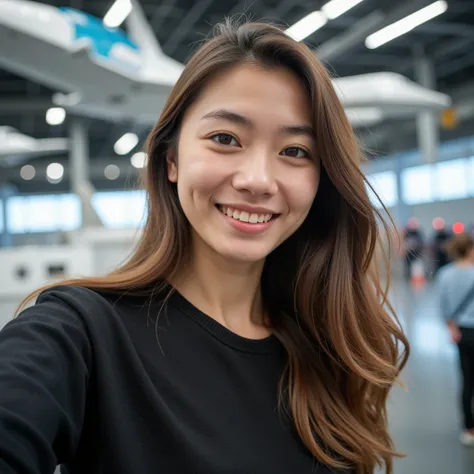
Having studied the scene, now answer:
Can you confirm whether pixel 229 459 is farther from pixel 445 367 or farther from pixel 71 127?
pixel 71 127

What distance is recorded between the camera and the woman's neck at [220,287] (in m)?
0.93

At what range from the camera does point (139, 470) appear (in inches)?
28.1

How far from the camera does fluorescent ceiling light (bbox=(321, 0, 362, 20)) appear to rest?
8250 mm

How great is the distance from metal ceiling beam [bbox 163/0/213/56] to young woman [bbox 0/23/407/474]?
31.3 feet

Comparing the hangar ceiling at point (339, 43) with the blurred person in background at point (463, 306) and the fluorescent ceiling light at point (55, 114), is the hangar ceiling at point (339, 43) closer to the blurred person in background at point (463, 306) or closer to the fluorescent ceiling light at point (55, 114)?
the fluorescent ceiling light at point (55, 114)

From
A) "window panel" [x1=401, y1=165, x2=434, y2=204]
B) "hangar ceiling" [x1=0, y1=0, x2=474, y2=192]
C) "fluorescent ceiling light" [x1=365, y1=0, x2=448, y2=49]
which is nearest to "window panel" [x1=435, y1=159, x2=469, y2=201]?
"window panel" [x1=401, y1=165, x2=434, y2=204]

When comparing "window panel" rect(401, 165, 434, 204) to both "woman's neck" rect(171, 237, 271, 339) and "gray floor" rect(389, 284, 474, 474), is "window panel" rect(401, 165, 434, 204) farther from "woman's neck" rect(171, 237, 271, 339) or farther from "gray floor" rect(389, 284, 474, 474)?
"woman's neck" rect(171, 237, 271, 339)

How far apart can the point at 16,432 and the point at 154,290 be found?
0.33 m

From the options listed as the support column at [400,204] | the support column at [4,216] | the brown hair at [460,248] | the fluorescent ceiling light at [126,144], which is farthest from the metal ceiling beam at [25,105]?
the brown hair at [460,248]

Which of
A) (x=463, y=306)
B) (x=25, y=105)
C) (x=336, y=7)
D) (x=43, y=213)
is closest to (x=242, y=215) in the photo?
(x=463, y=306)

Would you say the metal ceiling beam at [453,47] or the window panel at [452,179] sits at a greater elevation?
the metal ceiling beam at [453,47]

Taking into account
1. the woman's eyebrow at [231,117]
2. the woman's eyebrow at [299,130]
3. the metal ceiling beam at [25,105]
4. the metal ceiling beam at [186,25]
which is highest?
the metal ceiling beam at [186,25]

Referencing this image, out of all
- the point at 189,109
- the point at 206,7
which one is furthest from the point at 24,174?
the point at 189,109

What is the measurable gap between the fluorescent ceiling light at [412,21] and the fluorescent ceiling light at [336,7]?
3.87 ft
